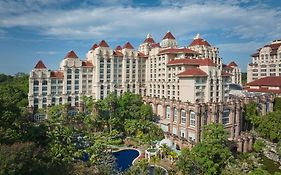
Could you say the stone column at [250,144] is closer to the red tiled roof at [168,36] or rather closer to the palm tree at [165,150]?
the palm tree at [165,150]

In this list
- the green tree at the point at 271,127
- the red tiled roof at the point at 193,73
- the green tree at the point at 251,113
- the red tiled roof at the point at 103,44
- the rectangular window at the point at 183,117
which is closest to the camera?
the green tree at the point at 271,127

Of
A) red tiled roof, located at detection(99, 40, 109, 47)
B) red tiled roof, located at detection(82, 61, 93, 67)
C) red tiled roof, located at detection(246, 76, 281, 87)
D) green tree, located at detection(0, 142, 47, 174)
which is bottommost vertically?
green tree, located at detection(0, 142, 47, 174)

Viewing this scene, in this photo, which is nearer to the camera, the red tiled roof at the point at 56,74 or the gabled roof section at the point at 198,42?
the red tiled roof at the point at 56,74

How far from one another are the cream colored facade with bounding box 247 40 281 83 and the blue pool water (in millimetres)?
51096

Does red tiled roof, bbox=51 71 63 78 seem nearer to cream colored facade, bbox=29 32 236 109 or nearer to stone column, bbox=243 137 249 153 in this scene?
cream colored facade, bbox=29 32 236 109

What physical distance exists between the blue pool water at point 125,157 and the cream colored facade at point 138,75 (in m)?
13.5

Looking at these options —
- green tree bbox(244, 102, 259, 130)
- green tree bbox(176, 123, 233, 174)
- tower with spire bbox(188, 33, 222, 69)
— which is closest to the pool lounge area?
green tree bbox(176, 123, 233, 174)

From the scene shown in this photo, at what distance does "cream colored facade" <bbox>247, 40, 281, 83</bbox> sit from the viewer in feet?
222

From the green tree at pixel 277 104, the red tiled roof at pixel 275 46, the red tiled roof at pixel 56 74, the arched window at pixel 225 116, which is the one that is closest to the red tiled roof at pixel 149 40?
the red tiled roof at pixel 56 74

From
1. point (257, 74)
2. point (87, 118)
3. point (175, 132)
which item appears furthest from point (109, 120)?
point (257, 74)

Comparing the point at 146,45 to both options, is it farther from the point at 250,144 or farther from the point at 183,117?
the point at 250,144

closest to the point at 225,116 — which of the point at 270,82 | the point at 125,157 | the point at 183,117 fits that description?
the point at 183,117

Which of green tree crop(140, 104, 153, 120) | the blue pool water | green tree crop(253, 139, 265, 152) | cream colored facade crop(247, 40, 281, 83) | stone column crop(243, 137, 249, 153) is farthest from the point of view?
cream colored facade crop(247, 40, 281, 83)

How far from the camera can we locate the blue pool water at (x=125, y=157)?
31.0 metres
